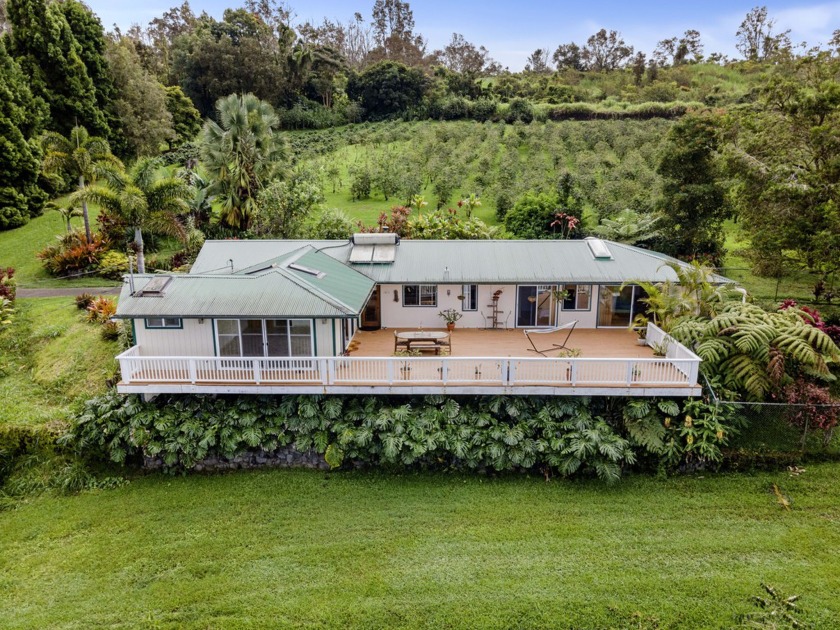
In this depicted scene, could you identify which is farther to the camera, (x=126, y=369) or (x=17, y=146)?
(x=17, y=146)

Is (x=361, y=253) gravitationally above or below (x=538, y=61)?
below

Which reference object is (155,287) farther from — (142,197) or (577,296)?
Result: (577,296)

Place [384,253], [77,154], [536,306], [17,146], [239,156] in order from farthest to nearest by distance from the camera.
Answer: [17,146]
[77,154]
[239,156]
[384,253]
[536,306]

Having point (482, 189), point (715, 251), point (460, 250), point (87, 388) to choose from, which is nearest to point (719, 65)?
point (482, 189)


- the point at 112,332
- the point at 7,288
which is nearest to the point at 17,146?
the point at 7,288

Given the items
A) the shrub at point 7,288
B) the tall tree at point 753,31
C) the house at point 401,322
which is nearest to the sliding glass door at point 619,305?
the house at point 401,322

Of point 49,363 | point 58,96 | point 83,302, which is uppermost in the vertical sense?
point 58,96
